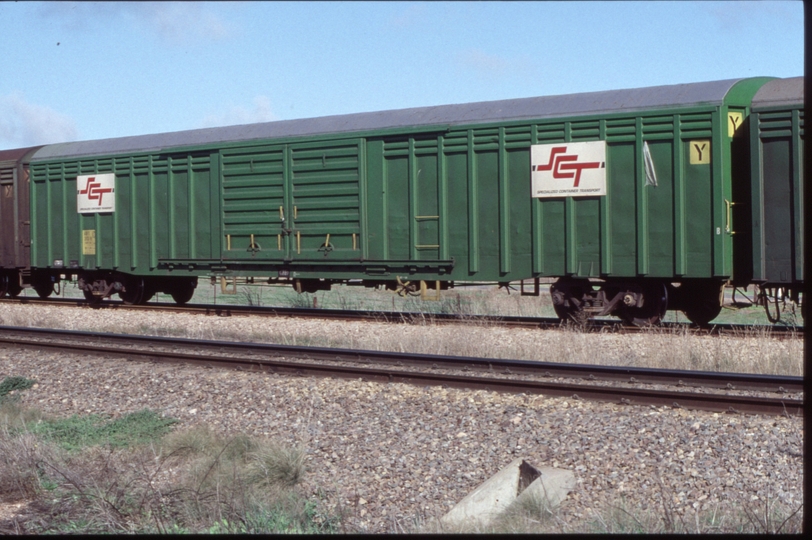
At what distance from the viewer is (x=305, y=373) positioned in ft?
30.5

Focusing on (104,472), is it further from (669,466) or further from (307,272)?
(307,272)

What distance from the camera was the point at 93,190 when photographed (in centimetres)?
1759

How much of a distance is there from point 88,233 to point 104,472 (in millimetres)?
12526

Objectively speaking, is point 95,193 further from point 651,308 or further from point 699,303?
point 699,303

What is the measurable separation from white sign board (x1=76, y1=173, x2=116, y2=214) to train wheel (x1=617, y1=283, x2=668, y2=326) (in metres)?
10.7

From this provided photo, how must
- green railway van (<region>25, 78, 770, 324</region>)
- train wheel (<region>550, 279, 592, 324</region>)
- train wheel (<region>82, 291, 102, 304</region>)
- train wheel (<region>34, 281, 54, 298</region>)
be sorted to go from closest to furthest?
1. green railway van (<region>25, 78, 770, 324</region>)
2. train wheel (<region>550, 279, 592, 324</region>)
3. train wheel (<region>82, 291, 102, 304</region>)
4. train wheel (<region>34, 281, 54, 298</region>)

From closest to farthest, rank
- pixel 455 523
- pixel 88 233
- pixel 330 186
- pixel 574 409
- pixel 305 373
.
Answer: pixel 455 523 → pixel 574 409 → pixel 305 373 → pixel 330 186 → pixel 88 233

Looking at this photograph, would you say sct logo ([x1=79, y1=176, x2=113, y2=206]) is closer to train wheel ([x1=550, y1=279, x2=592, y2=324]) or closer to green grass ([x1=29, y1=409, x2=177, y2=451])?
train wheel ([x1=550, y1=279, x2=592, y2=324])

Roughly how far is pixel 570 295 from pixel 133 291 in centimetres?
973

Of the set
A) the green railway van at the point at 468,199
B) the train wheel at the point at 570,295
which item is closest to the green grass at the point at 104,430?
the green railway van at the point at 468,199

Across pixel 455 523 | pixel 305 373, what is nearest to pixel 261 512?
pixel 455 523

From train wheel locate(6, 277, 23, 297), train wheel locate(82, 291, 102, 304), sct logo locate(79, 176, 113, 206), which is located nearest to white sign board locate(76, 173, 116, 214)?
sct logo locate(79, 176, 113, 206)

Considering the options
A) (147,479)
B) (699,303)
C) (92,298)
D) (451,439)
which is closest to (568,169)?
(699,303)

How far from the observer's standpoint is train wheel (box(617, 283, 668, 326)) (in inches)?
490
